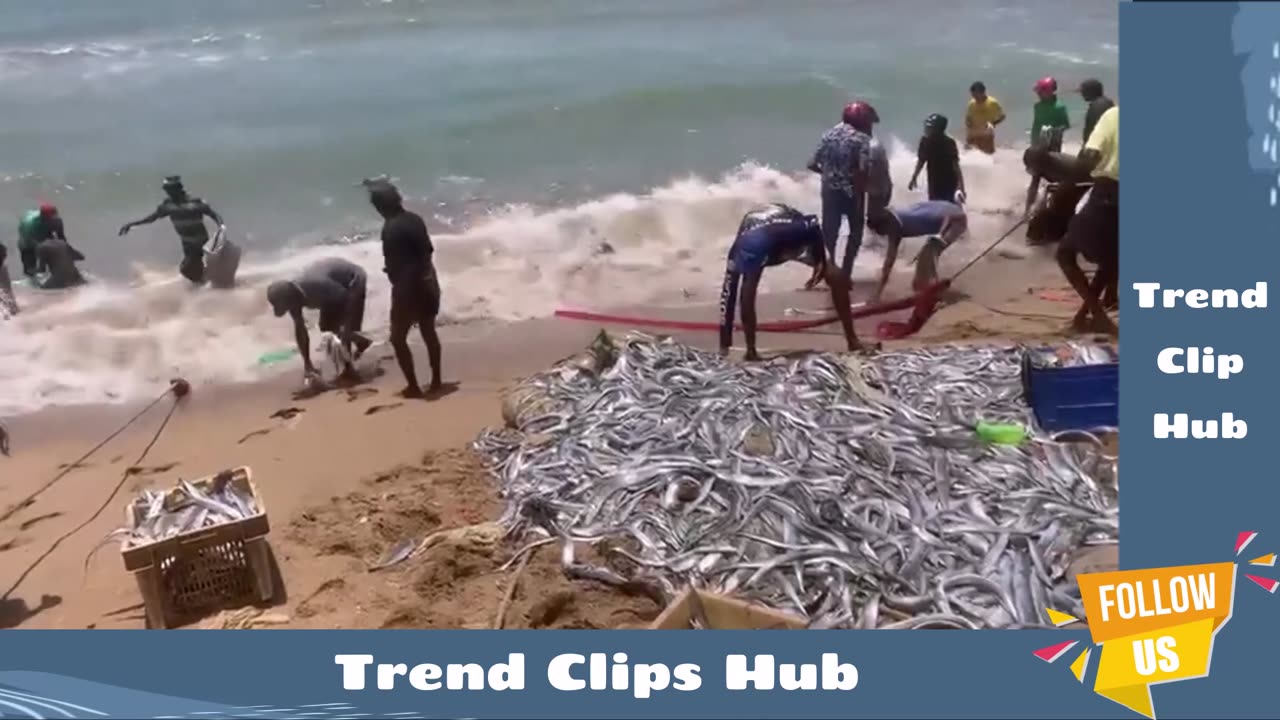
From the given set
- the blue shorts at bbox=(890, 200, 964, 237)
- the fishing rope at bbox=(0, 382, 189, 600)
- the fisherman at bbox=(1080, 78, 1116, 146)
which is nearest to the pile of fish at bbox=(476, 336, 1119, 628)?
the fishing rope at bbox=(0, 382, 189, 600)

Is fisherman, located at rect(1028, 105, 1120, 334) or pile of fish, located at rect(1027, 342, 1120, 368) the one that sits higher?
fisherman, located at rect(1028, 105, 1120, 334)

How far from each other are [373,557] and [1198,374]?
407 cm

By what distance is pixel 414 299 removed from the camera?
7.86 meters

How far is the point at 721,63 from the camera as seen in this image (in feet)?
68.4

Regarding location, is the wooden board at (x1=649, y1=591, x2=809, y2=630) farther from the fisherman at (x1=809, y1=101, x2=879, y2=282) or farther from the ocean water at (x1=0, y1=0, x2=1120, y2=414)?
the ocean water at (x1=0, y1=0, x2=1120, y2=414)

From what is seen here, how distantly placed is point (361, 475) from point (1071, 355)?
14.7 ft

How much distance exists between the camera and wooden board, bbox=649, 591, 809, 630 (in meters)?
4.70

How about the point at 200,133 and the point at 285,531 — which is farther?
the point at 200,133

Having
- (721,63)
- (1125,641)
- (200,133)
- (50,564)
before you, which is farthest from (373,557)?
(721,63)

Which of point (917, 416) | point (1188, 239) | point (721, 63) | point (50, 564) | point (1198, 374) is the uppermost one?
point (721, 63)

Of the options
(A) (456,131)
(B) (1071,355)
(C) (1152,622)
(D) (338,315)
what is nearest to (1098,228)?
(B) (1071,355)

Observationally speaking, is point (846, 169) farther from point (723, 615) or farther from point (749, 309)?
point (723, 615)

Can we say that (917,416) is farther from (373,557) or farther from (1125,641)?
(373,557)

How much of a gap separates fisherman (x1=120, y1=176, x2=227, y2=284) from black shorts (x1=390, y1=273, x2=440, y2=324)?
13.6ft
